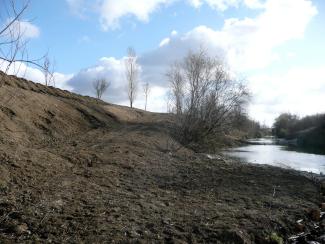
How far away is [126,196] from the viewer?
31.7ft

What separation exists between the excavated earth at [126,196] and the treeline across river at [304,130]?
35.8 metres

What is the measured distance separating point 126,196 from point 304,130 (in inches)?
2868

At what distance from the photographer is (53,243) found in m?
6.39

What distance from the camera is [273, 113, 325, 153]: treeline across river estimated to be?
206 ft

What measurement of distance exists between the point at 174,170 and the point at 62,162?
14.7 ft

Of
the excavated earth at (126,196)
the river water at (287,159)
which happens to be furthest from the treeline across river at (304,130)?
the excavated earth at (126,196)

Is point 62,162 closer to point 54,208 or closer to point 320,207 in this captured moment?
point 54,208

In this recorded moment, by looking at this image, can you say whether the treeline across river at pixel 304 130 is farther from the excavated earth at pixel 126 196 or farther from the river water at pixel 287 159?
the excavated earth at pixel 126 196

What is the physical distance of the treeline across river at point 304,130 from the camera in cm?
6269

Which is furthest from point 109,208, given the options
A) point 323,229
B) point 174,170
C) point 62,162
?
point 174,170

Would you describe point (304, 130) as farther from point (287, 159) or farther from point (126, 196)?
point (126, 196)

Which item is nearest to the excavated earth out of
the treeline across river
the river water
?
the river water

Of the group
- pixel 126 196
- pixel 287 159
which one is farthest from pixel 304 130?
pixel 126 196

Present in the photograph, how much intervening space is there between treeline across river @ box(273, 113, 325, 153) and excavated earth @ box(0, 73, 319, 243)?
117 ft
